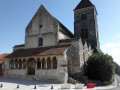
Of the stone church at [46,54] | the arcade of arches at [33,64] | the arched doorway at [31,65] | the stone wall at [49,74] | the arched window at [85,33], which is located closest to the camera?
the stone wall at [49,74]

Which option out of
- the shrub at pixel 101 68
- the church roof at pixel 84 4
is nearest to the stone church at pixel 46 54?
the shrub at pixel 101 68

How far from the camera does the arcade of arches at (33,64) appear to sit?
2325cm

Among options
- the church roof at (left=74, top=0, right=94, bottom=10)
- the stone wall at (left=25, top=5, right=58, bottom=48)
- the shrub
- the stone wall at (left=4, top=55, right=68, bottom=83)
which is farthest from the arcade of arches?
the church roof at (left=74, top=0, right=94, bottom=10)

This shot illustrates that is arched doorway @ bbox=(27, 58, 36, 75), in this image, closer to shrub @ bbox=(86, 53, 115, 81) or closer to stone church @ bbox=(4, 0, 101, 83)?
stone church @ bbox=(4, 0, 101, 83)

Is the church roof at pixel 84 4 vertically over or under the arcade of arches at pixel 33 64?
over

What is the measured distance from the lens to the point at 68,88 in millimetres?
16281

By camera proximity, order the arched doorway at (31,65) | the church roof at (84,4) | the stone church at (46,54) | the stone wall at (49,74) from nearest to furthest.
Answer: the stone wall at (49,74)
the stone church at (46,54)
the arched doorway at (31,65)
the church roof at (84,4)

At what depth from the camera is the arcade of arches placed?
23.2m

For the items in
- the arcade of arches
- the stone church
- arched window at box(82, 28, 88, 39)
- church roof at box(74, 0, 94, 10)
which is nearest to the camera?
the stone church

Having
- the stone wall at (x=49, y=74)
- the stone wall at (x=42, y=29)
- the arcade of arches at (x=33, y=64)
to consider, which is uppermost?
the stone wall at (x=42, y=29)

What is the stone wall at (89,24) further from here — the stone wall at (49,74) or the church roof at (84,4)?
the stone wall at (49,74)

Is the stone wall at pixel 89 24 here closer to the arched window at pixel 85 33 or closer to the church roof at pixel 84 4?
the arched window at pixel 85 33

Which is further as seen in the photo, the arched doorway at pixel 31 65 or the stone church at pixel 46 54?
the arched doorway at pixel 31 65

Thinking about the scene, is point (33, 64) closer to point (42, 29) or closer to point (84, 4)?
point (42, 29)
